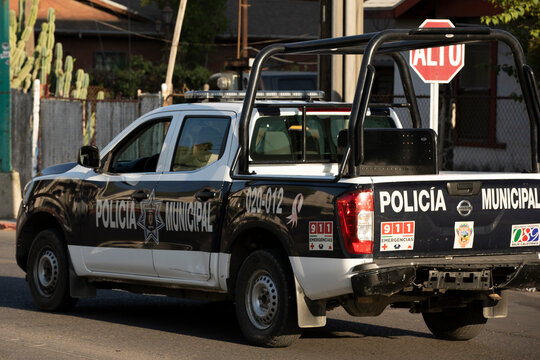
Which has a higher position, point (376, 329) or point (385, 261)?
point (385, 261)

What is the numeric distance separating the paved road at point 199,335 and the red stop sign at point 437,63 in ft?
11.7

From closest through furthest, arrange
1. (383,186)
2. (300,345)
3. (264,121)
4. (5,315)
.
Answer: (383,186) < (300,345) < (264,121) < (5,315)

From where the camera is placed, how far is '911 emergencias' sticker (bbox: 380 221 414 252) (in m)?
8.02

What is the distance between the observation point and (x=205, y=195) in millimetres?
9289

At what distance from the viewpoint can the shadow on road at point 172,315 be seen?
972 cm

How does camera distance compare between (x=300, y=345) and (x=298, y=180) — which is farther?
(x=300, y=345)

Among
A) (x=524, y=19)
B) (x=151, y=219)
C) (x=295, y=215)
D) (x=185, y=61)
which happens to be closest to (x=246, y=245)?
(x=295, y=215)

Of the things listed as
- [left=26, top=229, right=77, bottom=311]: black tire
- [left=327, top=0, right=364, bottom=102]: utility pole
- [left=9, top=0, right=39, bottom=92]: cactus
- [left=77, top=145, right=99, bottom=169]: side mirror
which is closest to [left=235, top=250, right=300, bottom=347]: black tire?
[left=77, top=145, right=99, bottom=169]: side mirror

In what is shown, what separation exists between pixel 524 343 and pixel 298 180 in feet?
8.10

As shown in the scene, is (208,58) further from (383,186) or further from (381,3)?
(383,186)

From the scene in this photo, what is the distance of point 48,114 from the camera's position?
948 inches

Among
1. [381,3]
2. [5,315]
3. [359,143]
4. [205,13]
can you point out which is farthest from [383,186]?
[205,13]

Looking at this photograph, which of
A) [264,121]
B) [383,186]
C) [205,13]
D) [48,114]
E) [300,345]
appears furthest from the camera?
[205,13]

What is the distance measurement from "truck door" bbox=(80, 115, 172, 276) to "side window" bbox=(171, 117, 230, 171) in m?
0.24
